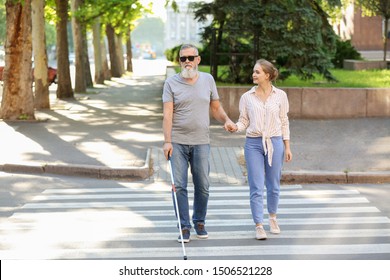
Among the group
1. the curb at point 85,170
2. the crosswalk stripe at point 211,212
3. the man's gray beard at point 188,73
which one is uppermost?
the man's gray beard at point 188,73

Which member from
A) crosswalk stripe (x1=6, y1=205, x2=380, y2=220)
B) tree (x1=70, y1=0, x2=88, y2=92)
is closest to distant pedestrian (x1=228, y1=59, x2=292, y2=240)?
crosswalk stripe (x1=6, y1=205, x2=380, y2=220)

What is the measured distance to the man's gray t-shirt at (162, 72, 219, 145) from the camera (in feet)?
29.5

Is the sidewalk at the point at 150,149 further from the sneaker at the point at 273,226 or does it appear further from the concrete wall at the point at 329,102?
the sneaker at the point at 273,226

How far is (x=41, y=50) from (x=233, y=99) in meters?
7.07

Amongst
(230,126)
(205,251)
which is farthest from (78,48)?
(205,251)

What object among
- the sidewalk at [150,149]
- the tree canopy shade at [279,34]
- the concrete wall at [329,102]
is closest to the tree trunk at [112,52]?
the tree canopy shade at [279,34]

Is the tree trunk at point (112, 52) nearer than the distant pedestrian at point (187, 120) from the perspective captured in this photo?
No

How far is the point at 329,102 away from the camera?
22547mm

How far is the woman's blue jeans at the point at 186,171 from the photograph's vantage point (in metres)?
9.12

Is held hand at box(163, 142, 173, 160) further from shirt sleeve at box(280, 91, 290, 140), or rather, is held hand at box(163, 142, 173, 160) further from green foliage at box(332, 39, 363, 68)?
green foliage at box(332, 39, 363, 68)

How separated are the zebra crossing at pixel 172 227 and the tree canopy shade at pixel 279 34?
12993 millimetres

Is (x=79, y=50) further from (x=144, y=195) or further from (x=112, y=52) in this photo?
(x=144, y=195)

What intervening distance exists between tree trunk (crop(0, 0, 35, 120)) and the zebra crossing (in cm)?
1017
